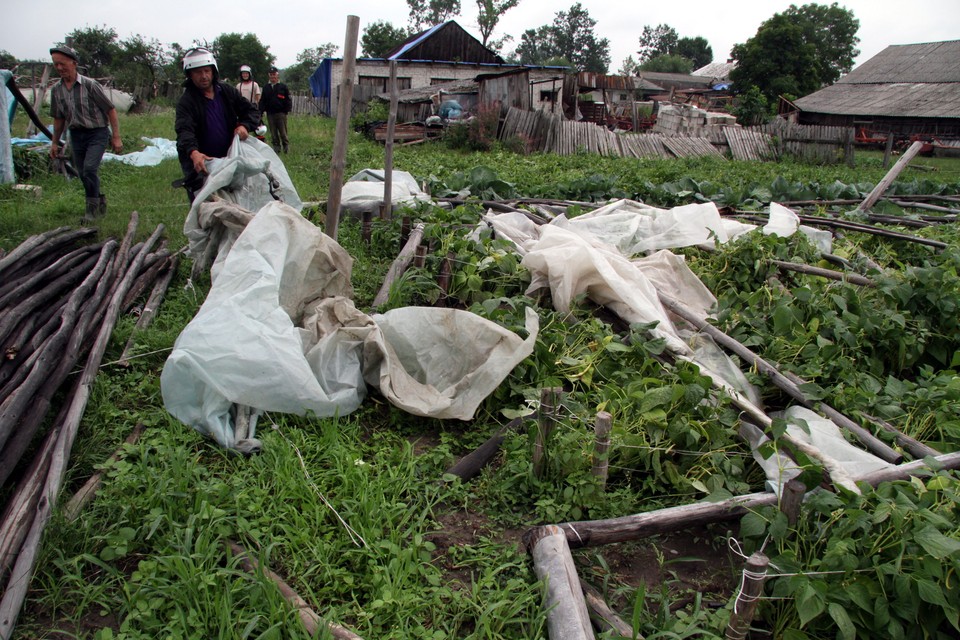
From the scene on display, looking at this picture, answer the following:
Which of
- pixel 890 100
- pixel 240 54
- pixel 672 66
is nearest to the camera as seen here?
pixel 890 100

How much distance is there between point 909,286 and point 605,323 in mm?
1921

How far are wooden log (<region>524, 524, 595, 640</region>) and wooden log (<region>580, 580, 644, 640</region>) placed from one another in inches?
1.9

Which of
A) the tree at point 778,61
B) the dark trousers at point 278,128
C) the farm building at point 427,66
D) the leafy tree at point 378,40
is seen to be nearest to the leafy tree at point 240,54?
the leafy tree at point 378,40

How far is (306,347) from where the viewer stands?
312 centimetres

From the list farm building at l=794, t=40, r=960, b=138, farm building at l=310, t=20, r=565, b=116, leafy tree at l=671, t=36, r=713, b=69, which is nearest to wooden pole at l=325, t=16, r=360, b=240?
farm building at l=310, t=20, r=565, b=116

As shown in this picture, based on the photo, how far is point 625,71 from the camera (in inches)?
2938

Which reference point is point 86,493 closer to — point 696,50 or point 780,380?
point 780,380

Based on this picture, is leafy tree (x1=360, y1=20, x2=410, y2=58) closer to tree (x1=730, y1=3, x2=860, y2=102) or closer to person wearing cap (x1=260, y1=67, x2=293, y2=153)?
tree (x1=730, y1=3, x2=860, y2=102)

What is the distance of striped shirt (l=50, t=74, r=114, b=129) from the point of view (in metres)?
5.61

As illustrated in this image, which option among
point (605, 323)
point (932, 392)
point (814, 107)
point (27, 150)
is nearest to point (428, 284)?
point (605, 323)

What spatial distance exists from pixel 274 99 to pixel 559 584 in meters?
10.7

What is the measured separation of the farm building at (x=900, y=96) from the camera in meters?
22.3

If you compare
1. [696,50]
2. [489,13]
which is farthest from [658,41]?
[489,13]

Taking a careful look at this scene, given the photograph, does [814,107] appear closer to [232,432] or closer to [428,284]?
[428,284]
